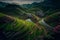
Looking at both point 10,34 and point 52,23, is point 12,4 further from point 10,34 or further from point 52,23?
point 52,23

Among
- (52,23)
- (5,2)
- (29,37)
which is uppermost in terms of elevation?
(5,2)

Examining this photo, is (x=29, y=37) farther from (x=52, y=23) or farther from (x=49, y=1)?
(x=49, y=1)

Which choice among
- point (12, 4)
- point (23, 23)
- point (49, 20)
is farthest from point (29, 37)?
point (12, 4)

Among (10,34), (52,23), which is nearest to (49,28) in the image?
(52,23)

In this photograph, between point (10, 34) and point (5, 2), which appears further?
point (5, 2)

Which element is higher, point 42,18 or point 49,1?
point 49,1

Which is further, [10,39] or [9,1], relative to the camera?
[9,1]
